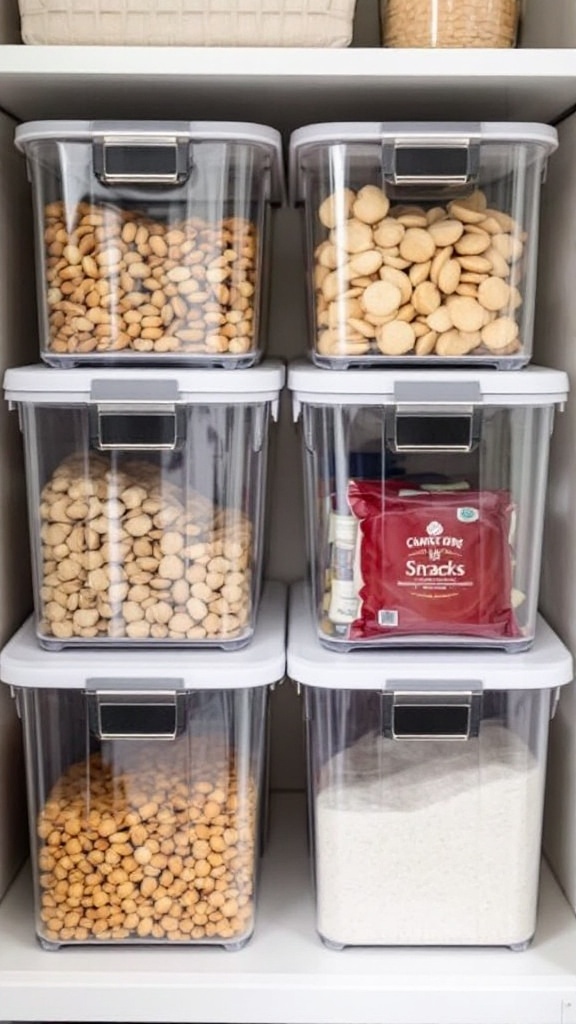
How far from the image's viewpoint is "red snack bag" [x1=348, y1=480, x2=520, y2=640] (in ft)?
3.47

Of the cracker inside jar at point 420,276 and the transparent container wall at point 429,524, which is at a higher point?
the cracker inside jar at point 420,276

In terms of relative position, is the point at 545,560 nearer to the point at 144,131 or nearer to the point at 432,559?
the point at 432,559

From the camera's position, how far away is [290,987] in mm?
1042

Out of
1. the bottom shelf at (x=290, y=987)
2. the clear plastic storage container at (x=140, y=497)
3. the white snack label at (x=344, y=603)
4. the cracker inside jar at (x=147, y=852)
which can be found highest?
the clear plastic storage container at (x=140, y=497)

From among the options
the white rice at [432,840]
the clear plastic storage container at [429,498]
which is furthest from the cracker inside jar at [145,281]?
the white rice at [432,840]

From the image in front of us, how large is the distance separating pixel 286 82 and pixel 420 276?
22 cm

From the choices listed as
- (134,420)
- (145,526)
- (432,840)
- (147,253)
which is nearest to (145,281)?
(147,253)

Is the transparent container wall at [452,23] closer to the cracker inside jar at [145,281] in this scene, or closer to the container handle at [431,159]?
the container handle at [431,159]

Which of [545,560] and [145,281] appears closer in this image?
[145,281]

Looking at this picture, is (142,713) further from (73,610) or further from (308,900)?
(308,900)

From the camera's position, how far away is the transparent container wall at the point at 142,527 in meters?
1.06

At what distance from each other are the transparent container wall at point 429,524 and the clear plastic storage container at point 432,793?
0.04 metres

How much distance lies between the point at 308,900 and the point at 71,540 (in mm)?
467

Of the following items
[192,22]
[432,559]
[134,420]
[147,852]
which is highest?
[192,22]
